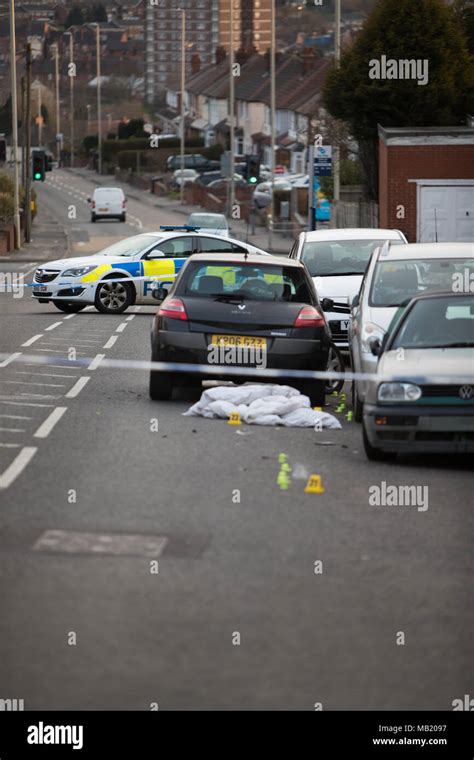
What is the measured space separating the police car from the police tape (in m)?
7.59

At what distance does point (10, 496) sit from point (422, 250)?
7240 mm

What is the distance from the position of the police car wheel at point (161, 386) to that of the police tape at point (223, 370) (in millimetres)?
70

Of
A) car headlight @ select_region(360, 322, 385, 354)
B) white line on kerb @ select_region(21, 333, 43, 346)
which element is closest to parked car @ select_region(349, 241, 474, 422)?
car headlight @ select_region(360, 322, 385, 354)

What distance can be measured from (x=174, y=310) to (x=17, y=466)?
441 centimetres

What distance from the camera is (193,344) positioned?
14766mm

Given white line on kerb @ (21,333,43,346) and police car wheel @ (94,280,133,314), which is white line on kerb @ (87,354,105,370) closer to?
white line on kerb @ (21,333,43,346)

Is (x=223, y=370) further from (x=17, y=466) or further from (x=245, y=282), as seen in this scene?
(x=17, y=466)

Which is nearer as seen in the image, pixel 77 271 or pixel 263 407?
pixel 263 407

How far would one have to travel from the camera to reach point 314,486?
34.1ft

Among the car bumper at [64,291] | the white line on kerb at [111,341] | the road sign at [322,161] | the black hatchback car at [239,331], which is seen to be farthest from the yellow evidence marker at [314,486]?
the road sign at [322,161]

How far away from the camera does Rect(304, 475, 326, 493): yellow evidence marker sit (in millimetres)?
10320

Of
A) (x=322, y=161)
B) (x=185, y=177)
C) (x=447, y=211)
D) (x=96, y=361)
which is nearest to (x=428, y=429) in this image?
(x=96, y=361)
